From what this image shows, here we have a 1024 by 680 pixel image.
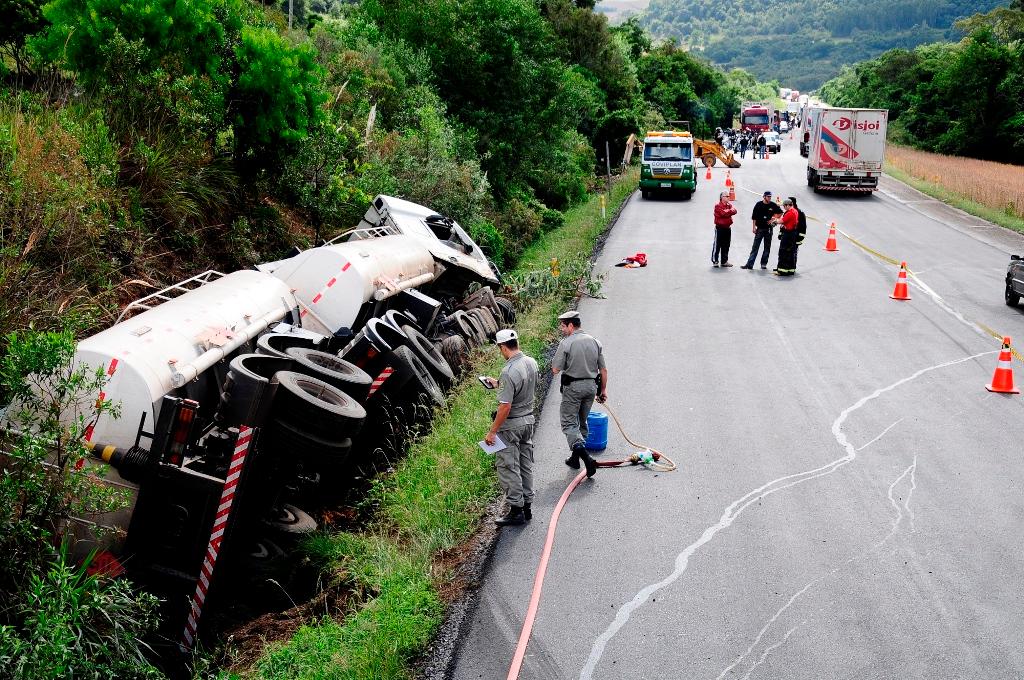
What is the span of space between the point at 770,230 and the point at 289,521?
15870mm

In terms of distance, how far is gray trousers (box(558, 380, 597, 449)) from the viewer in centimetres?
1055

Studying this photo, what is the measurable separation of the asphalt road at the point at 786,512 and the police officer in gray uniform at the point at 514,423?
298 millimetres

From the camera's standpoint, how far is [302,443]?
9711 millimetres

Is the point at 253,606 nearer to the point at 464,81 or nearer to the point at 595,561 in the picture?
the point at 595,561

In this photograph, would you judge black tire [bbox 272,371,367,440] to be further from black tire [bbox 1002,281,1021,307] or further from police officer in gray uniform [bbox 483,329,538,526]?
black tire [bbox 1002,281,1021,307]

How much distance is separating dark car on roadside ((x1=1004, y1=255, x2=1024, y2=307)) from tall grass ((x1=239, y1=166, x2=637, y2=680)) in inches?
435

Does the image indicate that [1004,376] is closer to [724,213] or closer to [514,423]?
[514,423]

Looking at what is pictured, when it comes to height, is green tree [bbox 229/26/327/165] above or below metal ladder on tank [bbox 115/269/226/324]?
above

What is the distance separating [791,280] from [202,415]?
Answer: 15229 mm

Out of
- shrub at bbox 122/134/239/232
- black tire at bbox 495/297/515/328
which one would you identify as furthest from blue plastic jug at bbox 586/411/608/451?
shrub at bbox 122/134/239/232

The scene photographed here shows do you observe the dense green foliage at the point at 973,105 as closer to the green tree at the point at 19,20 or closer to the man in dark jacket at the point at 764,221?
the man in dark jacket at the point at 764,221

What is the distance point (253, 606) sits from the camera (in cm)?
942

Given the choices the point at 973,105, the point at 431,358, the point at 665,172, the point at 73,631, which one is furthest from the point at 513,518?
the point at 973,105

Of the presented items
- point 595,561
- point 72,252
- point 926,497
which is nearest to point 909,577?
point 926,497
